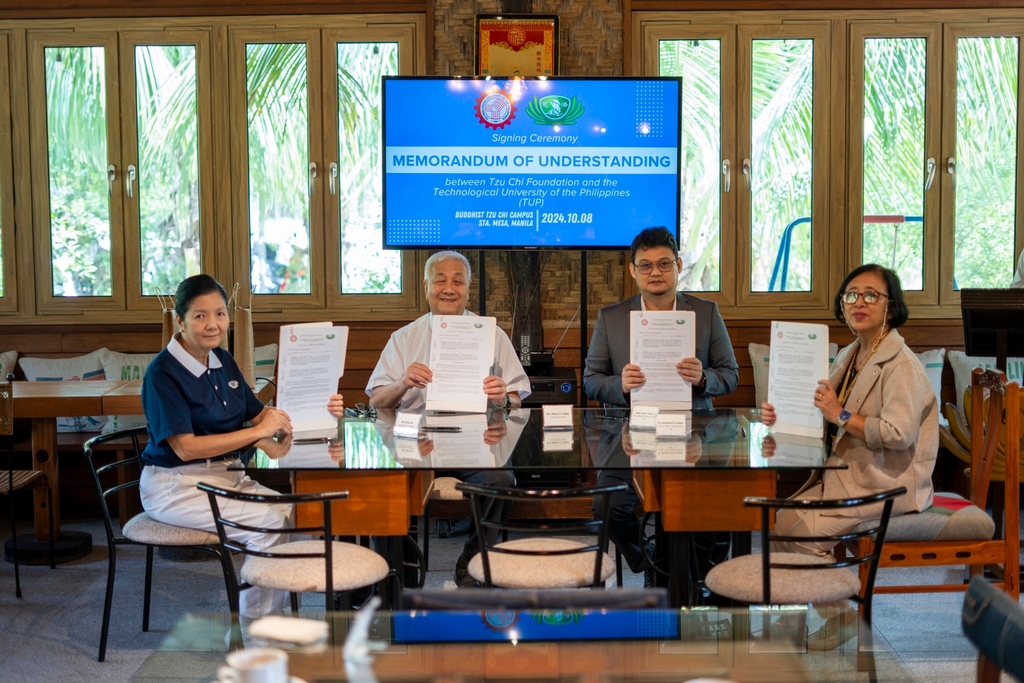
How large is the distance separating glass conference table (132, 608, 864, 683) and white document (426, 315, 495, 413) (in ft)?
5.35

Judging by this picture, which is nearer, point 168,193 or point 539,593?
point 539,593

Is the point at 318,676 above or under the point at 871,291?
under

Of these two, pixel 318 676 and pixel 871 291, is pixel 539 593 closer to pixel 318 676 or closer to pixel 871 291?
pixel 318 676

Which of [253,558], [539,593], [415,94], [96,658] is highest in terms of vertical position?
[415,94]

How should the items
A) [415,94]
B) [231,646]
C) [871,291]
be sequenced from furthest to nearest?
[415,94] < [871,291] < [231,646]

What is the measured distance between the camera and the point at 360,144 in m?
5.77

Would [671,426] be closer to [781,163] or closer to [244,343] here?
[244,343]

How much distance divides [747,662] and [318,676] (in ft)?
2.46

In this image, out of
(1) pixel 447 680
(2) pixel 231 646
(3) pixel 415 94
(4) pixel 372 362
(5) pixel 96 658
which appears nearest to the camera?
(1) pixel 447 680

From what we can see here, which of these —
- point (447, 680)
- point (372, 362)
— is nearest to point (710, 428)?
point (447, 680)

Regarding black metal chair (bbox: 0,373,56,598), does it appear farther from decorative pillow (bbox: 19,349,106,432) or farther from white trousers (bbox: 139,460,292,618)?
decorative pillow (bbox: 19,349,106,432)

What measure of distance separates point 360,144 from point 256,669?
4.61m

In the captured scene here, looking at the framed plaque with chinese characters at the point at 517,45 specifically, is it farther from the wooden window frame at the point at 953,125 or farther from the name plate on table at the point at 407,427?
the name plate on table at the point at 407,427

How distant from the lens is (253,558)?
3.01 m
